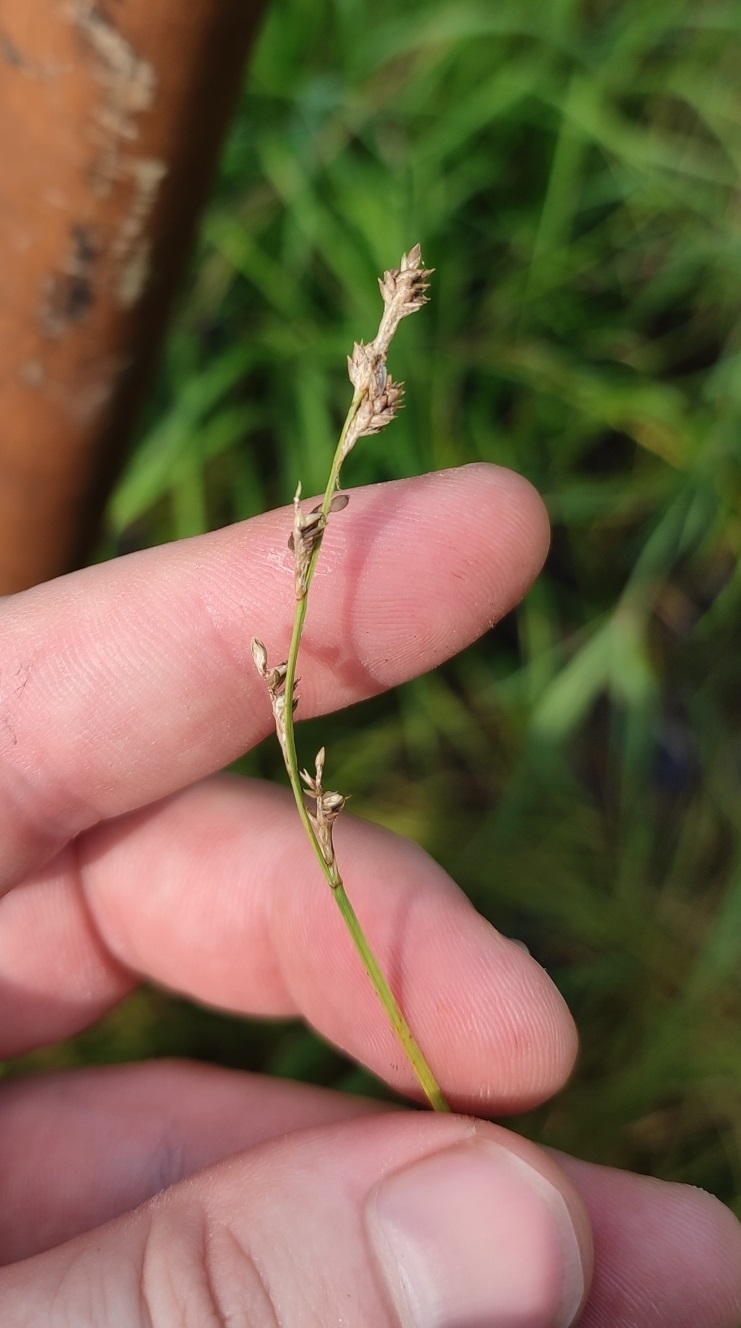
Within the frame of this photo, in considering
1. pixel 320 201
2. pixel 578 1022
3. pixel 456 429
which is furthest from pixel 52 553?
pixel 578 1022

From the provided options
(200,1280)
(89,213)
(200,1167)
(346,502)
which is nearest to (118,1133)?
(200,1167)

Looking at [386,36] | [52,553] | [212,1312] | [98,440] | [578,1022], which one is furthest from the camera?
[386,36]

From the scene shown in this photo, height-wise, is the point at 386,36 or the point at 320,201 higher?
the point at 386,36

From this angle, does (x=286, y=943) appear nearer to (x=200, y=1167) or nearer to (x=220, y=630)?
(x=200, y=1167)

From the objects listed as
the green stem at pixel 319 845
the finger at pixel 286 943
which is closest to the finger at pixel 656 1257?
the finger at pixel 286 943

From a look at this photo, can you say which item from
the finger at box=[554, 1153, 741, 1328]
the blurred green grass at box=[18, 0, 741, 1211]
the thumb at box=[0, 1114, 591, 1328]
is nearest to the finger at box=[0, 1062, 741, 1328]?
the finger at box=[554, 1153, 741, 1328]

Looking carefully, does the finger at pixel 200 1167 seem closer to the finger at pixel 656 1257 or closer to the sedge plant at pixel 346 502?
the finger at pixel 656 1257

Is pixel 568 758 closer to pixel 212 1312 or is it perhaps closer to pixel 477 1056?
pixel 477 1056

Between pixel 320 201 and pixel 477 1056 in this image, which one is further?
pixel 320 201
